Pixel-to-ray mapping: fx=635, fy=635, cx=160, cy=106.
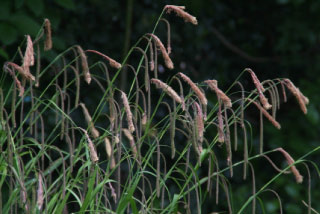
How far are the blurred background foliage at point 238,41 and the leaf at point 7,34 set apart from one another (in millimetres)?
172

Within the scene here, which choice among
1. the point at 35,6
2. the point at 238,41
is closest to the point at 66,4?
the point at 35,6

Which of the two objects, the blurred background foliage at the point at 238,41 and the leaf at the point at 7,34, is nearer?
the leaf at the point at 7,34

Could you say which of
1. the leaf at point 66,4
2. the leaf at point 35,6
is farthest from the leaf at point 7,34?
the leaf at point 66,4

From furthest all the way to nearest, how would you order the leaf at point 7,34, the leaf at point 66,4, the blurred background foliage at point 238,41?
1. the blurred background foliage at point 238,41
2. the leaf at point 66,4
3. the leaf at point 7,34

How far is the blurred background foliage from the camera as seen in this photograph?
3049 millimetres

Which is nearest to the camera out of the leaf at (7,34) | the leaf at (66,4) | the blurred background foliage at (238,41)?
the leaf at (7,34)

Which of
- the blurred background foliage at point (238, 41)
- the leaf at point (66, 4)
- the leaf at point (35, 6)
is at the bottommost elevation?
the blurred background foliage at point (238, 41)

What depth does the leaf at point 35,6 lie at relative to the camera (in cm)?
241

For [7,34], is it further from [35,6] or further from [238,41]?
[238,41]

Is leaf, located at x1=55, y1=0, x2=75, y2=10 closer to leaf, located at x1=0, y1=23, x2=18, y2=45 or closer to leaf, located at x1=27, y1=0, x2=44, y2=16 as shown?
leaf, located at x1=27, y1=0, x2=44, y2=16

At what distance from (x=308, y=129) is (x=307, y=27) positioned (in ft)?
1.76

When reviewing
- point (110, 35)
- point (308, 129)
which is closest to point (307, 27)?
point (308, 129)

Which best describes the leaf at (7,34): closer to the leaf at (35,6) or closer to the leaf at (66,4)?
the leaf at (35,6)

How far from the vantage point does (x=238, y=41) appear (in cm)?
377
